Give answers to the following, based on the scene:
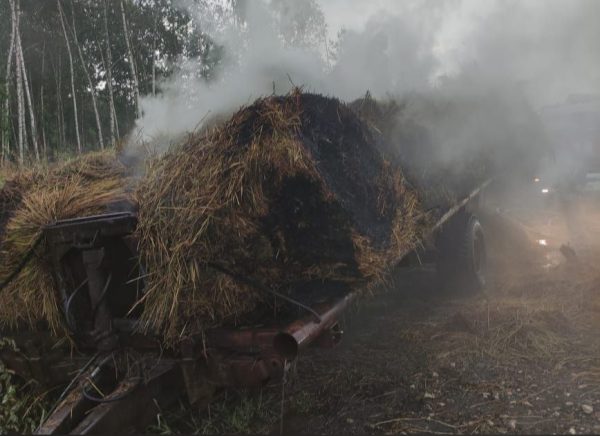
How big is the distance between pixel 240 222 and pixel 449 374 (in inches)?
88.7

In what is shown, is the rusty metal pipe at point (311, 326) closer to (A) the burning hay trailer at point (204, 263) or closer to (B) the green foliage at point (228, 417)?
(A) the burning hay trailer at point (204, 263)

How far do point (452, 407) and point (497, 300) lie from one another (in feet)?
8.40

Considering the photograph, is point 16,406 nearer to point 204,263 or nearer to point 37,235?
point 37,235

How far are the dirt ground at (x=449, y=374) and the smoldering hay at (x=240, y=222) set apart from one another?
947 mm

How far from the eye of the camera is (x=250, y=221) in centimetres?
257

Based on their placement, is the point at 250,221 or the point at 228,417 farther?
the point at 228,417

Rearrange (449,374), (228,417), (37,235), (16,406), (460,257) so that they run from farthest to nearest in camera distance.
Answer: (460,257) < (449,374) < (228,417) < (16,406) < (37,235)

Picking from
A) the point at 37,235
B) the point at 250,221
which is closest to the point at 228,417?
the point at 250,221

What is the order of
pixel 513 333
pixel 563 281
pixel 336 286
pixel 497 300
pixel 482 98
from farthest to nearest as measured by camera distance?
pixel 482 98
pixel 563 281
pixel 497 300
pixel 513 333
pixel 336 286

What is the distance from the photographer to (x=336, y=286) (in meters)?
2.78

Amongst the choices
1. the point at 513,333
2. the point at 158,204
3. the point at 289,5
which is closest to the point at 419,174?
the point at 513,333

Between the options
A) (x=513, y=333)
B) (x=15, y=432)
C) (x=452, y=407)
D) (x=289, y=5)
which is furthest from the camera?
(x=289, y=5)

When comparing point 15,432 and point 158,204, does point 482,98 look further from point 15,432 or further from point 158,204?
point 15,432

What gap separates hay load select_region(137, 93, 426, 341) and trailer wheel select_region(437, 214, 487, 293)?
3.13m
